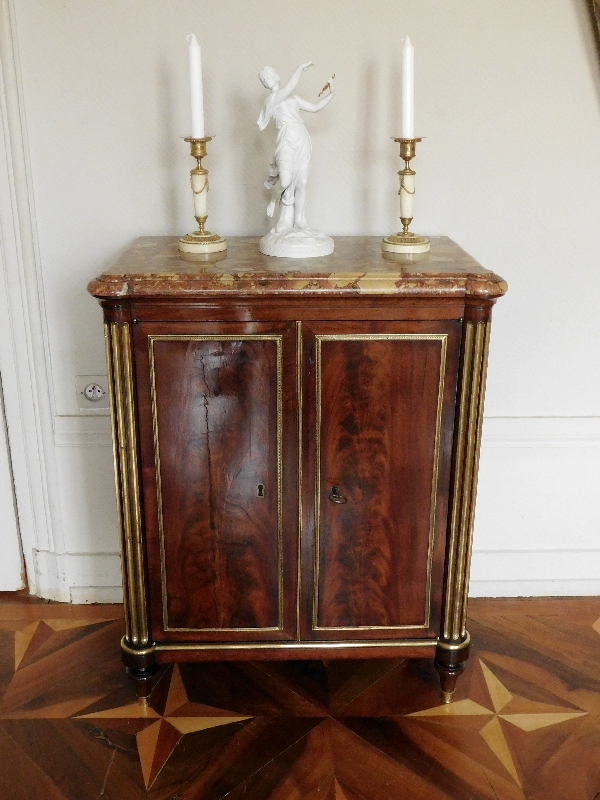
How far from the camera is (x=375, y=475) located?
1.57 metres

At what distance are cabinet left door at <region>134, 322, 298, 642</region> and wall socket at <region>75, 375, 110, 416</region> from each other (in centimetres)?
49

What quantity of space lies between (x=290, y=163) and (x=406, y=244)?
31 cm

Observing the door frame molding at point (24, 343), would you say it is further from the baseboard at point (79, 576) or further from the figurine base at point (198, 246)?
the figurine base at point (198, 246)

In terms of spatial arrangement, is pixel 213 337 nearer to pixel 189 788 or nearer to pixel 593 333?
pixel 189 788

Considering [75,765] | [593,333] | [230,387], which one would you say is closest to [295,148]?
[230,387]

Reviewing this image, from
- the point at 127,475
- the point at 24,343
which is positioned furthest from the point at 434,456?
the point at 24,343

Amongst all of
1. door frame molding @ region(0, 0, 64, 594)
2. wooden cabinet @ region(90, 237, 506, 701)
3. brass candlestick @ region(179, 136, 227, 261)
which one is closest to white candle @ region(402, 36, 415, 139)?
Answer: wooden cabinet @ region(90, 237, 506, 701)

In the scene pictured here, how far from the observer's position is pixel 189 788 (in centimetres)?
152

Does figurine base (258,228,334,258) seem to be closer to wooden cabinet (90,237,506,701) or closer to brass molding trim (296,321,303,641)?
wooden cabinet (90,237,506,701)

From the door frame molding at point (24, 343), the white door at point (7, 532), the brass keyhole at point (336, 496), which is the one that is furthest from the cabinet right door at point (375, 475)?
the white door at point (7, 532)

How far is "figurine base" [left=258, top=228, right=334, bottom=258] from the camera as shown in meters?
1.57

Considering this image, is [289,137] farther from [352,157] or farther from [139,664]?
[139,664]

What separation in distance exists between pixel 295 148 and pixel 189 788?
1365 mm

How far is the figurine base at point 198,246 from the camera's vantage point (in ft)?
5.21
